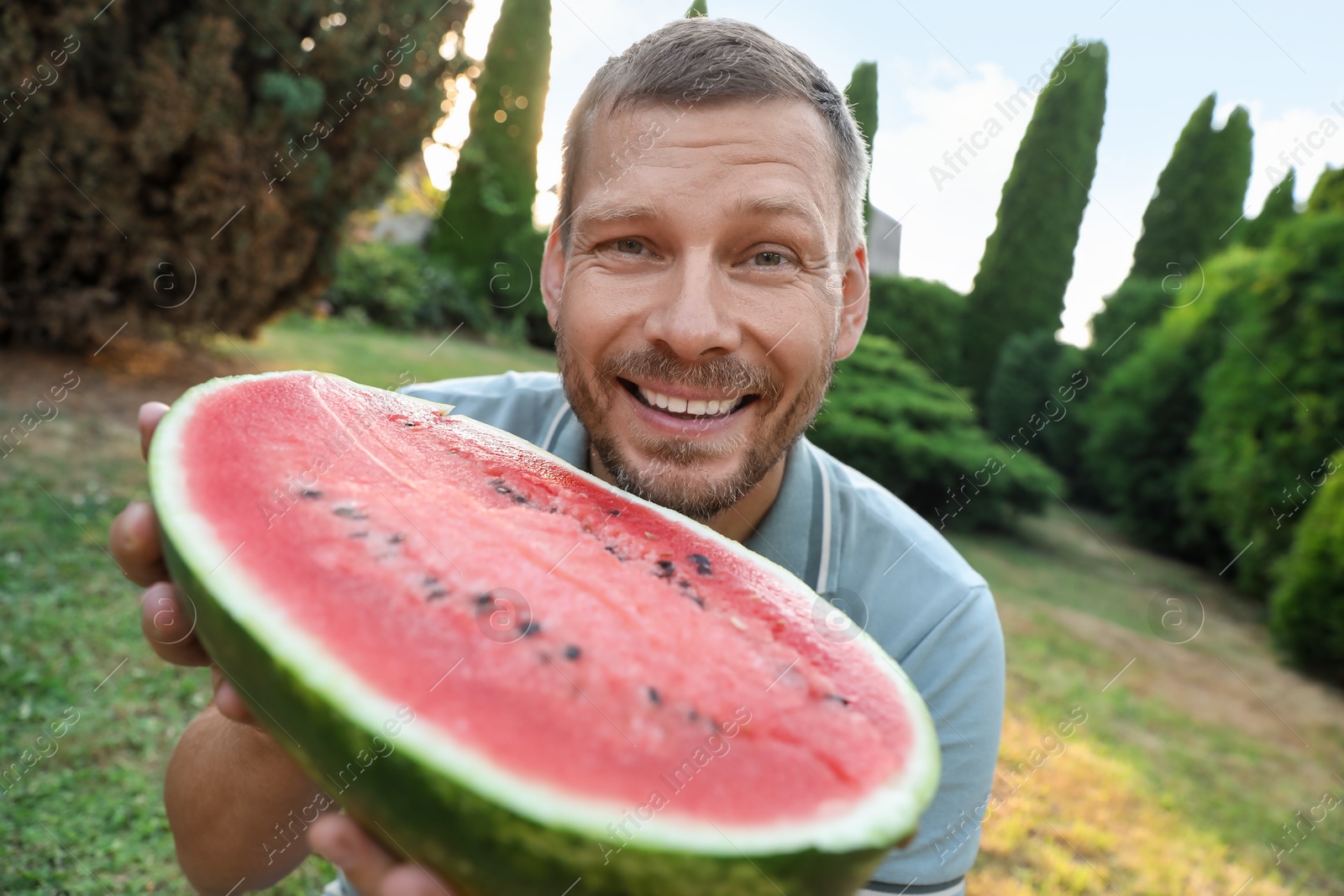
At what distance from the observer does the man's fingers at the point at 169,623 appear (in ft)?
3.65

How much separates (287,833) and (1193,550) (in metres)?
11.4

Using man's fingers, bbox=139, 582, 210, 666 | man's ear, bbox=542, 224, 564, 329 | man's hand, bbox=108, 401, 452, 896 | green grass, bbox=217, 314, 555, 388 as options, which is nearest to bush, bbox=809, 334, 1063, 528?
green grass, bbox=217, 314, 555, 388

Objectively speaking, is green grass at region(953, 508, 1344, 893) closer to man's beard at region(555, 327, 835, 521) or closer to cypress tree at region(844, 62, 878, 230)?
man's beard at region(555, 327, 835, 521)

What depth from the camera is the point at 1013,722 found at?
4602 mm

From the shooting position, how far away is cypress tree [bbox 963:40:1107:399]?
14930mm

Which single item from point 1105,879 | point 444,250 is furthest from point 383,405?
point 444,250

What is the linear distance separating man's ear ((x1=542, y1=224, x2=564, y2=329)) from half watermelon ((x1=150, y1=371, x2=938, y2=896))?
93 cm

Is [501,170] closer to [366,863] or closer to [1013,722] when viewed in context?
[1013,722]

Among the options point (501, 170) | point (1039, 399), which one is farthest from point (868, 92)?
point (501, 170)

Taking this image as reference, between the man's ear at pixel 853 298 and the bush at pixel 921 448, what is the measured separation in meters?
6.18

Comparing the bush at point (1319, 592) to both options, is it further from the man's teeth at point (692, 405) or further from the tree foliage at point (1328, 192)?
the man's teeth at point (692, 405)

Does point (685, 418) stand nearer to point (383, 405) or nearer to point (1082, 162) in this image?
point (383, 405)

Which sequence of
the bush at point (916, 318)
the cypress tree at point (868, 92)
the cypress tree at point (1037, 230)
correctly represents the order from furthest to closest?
the cypress tree at point (1037, 230) < the bush at point (916, 318) < the cypress tree at point (868, 92)

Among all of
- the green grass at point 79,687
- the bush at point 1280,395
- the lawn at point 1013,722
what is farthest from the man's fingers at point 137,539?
the bush at point 1280,395
